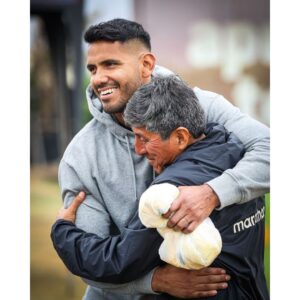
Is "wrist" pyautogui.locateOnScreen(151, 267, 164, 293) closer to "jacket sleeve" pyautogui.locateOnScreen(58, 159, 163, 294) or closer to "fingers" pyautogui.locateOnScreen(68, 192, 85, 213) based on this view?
"jacket sleeve" pyautogui.locateOnScreen(58, 159, 163, 294)

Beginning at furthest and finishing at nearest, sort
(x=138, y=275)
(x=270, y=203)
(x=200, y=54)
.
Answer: (x=200, y=54) < (x=270, y=203) < (x=138, y=275)

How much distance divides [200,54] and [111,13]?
0.24 m

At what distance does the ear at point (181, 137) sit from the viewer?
4.05ft

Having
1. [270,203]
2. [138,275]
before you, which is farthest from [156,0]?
[138,275]

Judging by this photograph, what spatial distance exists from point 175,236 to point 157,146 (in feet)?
0.61

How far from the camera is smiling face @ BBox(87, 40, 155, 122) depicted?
4.45 ft

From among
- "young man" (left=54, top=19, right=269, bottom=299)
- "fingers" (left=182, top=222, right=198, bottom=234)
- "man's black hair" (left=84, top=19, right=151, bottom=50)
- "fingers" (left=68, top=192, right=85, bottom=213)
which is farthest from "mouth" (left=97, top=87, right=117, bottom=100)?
"fingers" (left=182, top=222, right=198, bottom=234)

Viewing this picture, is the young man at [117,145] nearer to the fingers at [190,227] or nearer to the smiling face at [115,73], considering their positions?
the smiling face at [115,73]

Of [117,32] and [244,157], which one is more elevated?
[117,32]

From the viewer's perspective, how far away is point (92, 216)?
1335mm

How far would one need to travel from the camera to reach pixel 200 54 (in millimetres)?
Result: 1515

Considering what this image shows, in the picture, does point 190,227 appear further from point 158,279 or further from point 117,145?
point 117,145

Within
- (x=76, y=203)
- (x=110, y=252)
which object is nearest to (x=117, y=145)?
(x=76, y=203)
